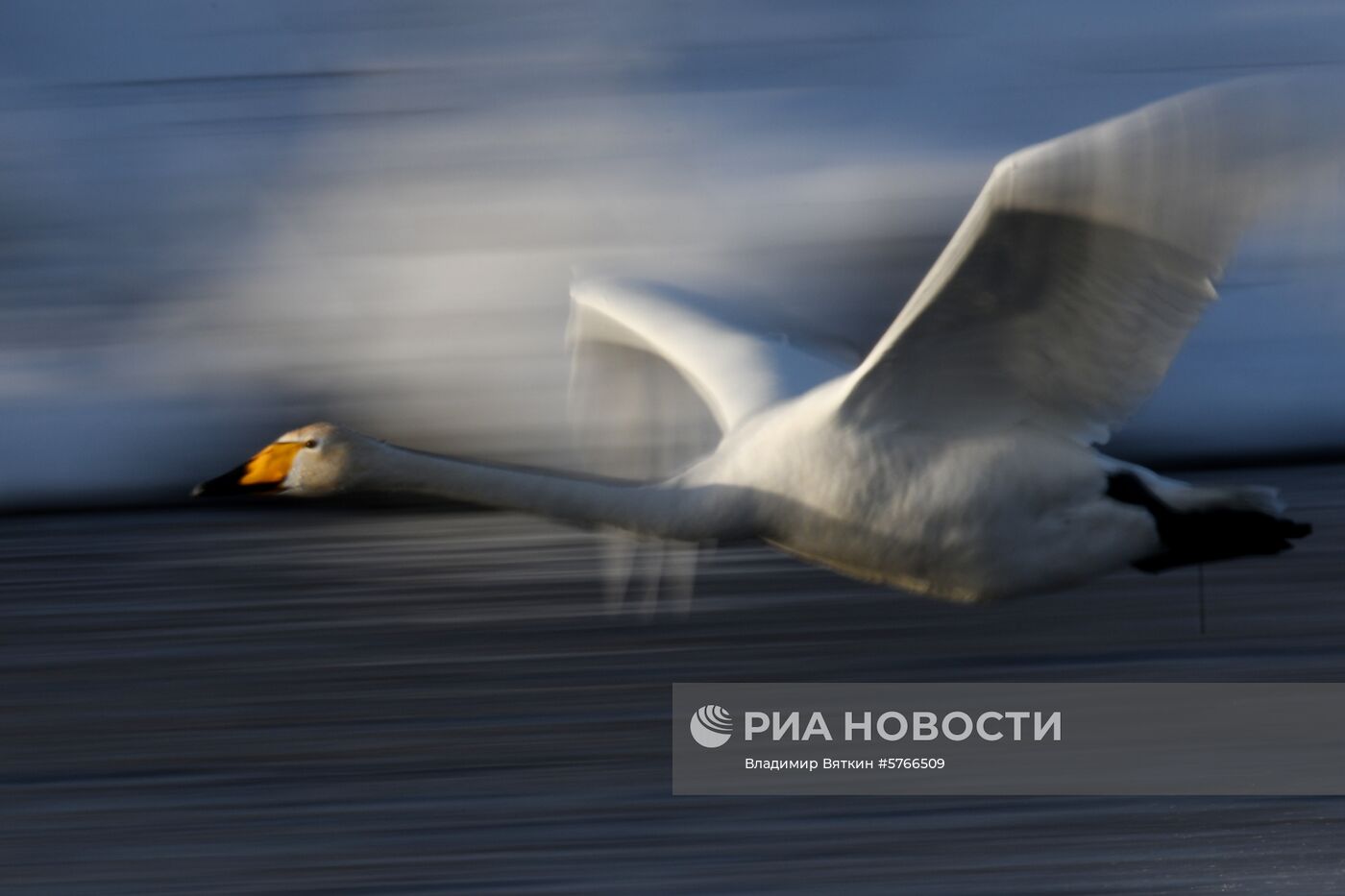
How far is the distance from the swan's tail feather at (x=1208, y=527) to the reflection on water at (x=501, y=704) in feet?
1.86

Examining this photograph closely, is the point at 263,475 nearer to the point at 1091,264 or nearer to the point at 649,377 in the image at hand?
the point at 649,377

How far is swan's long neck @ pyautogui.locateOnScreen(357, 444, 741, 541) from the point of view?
4.94 m

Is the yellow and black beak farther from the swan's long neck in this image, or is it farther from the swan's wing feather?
the swan's wing feather

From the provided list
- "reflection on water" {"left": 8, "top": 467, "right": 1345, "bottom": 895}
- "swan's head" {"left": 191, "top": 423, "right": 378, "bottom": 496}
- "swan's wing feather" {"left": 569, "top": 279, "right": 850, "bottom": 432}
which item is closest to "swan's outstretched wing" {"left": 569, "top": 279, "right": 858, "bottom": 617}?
"swan's wing feather" {"left": 569, "top": 279, "right": 850, "bottom": 432}

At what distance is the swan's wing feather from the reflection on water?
2.44 ft

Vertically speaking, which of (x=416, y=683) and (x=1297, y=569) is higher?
(x=1297, y=569)

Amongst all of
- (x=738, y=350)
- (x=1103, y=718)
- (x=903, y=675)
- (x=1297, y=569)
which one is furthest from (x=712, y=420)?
(x=1297, y=569)

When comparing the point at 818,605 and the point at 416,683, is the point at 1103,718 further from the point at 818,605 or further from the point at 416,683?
the point at 416,683

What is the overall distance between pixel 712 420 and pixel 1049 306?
1.56 metres

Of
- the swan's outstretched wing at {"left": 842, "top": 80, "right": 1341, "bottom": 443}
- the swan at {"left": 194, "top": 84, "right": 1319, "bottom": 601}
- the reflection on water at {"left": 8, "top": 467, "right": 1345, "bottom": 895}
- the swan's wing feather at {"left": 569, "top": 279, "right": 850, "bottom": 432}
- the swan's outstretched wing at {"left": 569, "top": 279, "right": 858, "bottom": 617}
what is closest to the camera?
the swan's outstretched wing at {"left": 842, "top": 80, "right": 1341, "bottom": 443}

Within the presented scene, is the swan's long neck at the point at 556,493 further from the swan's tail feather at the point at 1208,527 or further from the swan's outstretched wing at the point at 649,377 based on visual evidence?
the swan's tail feather at the point at 1208,527

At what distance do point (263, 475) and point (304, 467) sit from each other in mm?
104

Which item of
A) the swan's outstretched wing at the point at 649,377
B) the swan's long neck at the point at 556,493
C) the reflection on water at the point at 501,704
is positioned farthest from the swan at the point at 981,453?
the reflection on water at the point at 501,704

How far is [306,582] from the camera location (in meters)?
7.16
